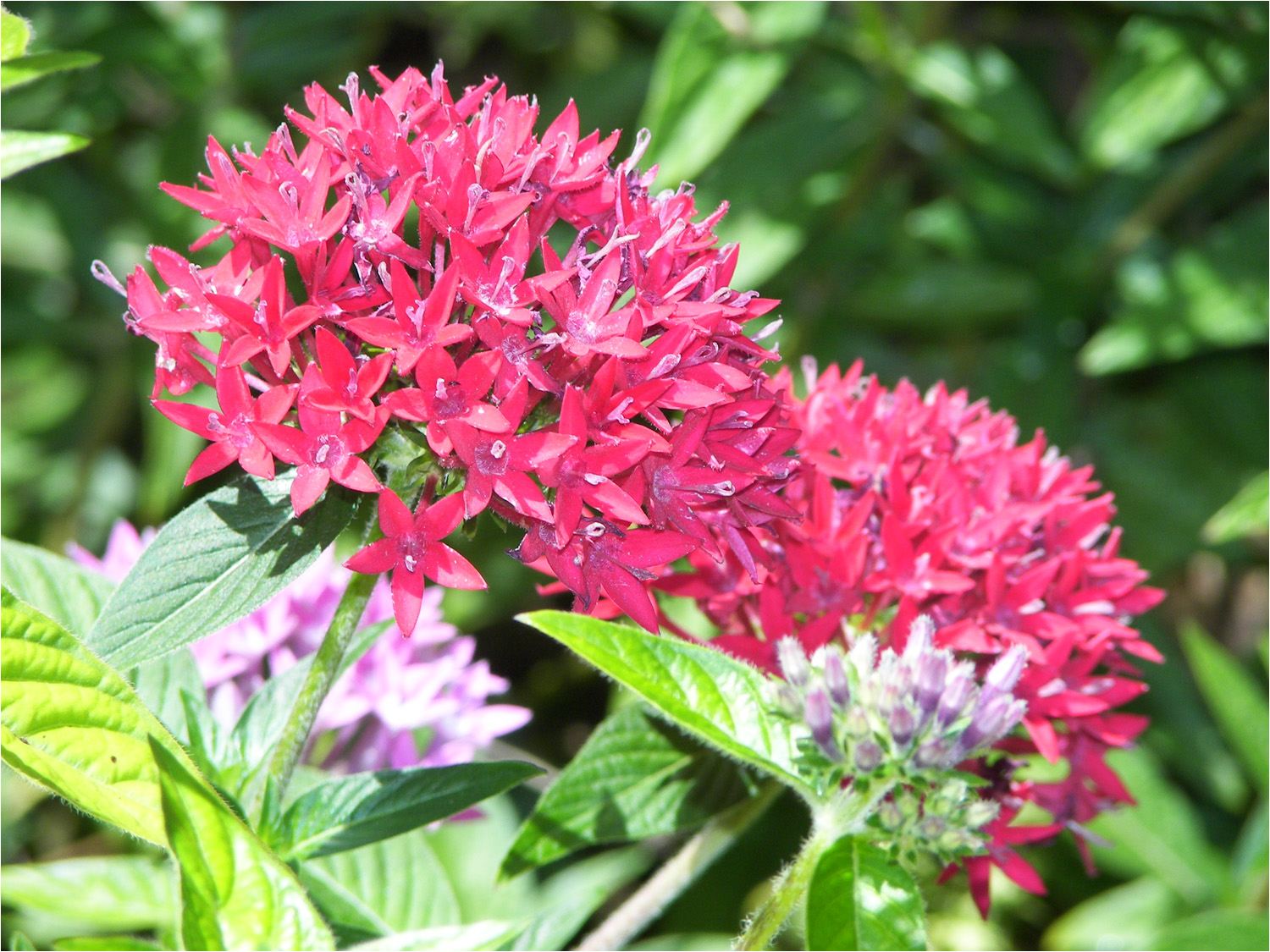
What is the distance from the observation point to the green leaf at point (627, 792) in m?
1.22

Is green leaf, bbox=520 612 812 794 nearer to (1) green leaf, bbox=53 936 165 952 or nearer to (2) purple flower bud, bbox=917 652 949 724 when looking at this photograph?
(2) purple flower bud, bbox=917 652 949 724

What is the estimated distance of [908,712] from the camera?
99 centimetres

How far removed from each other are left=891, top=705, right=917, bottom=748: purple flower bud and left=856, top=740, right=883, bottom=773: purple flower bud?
0.07ft

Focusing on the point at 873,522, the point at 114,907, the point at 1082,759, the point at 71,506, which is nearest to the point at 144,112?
the point at 71,506

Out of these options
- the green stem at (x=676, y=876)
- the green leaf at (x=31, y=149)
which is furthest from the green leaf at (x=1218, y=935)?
the green leaf at (x=31, y=149)

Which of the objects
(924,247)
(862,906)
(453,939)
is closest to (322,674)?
(453,939)

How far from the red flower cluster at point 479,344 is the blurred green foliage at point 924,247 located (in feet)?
3.22

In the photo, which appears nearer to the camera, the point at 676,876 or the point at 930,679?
the point at 930,679

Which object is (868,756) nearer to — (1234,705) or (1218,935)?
(1218,935)

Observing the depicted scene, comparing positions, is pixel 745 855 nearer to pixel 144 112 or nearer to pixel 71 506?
pixel 71 506

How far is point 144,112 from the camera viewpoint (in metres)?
2.88

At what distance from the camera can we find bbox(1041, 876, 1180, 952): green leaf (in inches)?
87.6

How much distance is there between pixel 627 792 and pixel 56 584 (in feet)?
2.15

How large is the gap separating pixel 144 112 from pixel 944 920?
2483 mm
